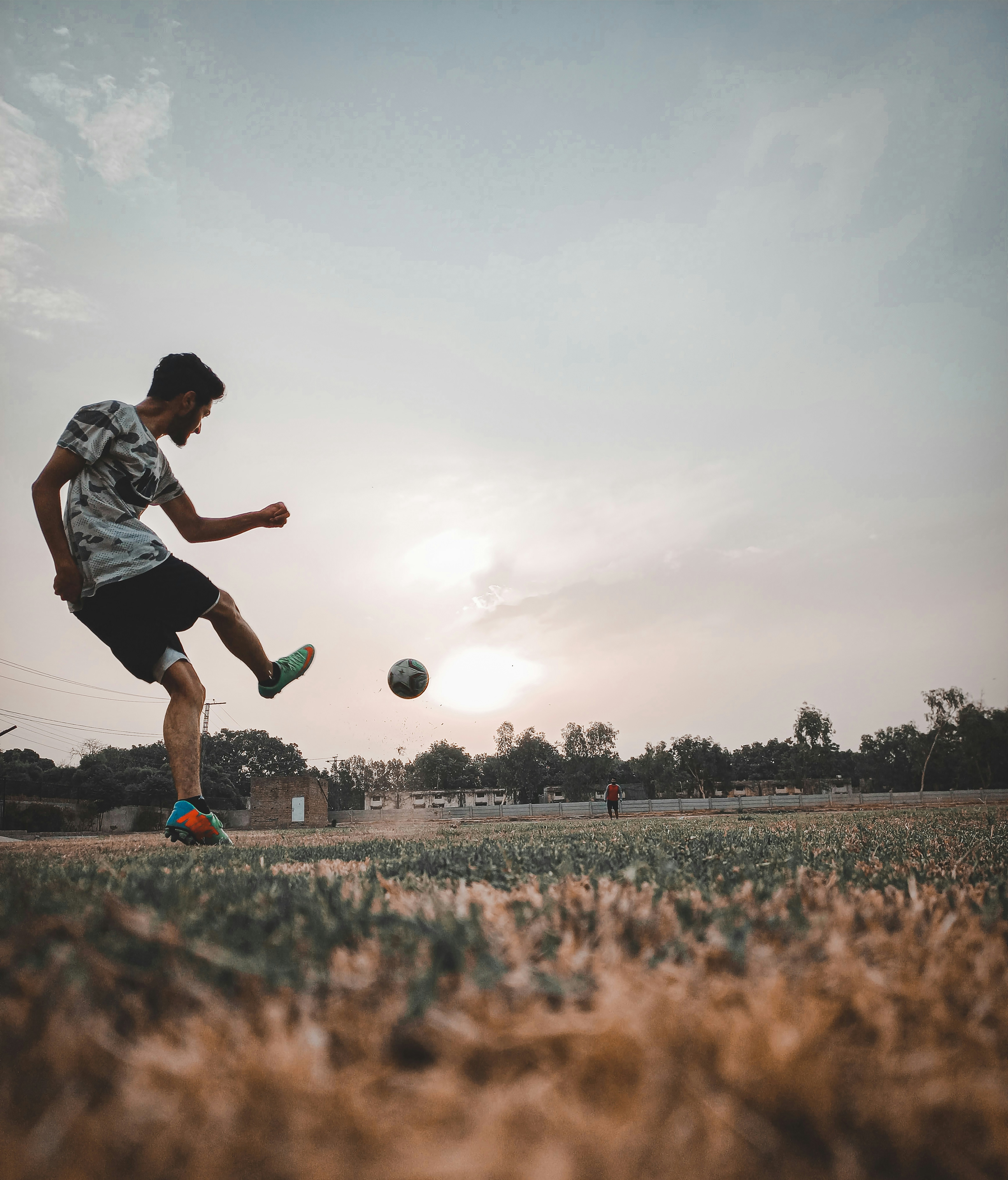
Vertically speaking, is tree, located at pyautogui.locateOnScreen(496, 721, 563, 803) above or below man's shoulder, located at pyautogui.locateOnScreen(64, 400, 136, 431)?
below

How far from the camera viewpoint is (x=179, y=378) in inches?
146

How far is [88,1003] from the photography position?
2.54 ft

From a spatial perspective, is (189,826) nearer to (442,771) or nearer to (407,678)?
(407,678)

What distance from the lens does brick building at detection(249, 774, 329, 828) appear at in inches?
1463

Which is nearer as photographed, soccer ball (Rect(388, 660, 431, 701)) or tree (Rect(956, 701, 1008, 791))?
soccer ball (Rect(388, 660, 431, 701))

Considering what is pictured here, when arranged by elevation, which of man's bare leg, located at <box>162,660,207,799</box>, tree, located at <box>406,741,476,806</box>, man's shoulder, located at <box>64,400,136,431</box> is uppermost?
man's shoulder, located at <box>64,400,136,431</box>

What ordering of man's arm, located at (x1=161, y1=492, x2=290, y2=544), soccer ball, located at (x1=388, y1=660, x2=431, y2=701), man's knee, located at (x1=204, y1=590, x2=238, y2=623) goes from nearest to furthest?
1. man's knee, located at (x1=204, y1=590, x2=238, y2=623)
2. man's arm, located at (x1=161, y1=492, x2=290, y2=544)
3. soccer ball, located at (x1=388, y1=660, x2=431, y2=701)

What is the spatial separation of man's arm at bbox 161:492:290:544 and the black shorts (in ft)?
2.21

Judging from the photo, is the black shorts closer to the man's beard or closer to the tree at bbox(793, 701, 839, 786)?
the man's beard

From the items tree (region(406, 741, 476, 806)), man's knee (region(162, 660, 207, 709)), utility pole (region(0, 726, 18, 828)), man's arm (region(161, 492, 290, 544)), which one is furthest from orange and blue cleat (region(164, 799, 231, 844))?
tree (region(406, 741, 476, 806))

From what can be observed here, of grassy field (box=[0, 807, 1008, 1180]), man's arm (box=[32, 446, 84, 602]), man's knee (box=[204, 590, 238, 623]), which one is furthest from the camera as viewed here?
man's knee (box=[204, 590, 238, 623])

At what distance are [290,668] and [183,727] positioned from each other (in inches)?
37.2

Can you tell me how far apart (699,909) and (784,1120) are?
2.43ft

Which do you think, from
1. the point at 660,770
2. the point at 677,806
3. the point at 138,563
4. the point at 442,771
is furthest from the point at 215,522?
the point at 442,771
